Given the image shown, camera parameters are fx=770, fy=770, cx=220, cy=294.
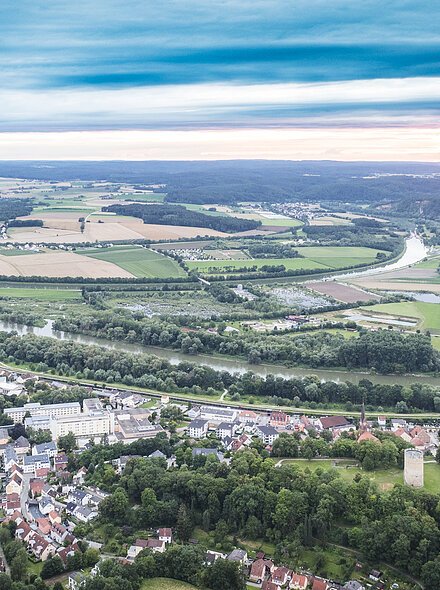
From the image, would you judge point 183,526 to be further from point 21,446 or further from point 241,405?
point 241,405

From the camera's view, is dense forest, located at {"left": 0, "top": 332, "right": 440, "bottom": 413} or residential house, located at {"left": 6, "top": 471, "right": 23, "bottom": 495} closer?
residential house, located at {"left": 6, "top": 471, "right": 23, "bottom": 495}

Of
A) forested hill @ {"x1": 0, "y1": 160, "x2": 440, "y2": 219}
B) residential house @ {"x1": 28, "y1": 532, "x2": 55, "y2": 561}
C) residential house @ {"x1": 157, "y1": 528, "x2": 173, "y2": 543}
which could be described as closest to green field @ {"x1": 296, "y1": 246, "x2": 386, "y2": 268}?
forested hill @ {"x1": 0, "y1": 160, "x2": 440, "y2": 219}

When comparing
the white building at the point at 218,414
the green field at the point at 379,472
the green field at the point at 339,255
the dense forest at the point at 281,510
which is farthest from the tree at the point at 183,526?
the green field at the point at 339,255

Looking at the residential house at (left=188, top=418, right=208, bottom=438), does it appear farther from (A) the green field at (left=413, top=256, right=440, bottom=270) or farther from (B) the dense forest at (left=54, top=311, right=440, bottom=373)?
(A) the green field at (left=413, top=256, right=440, bottom=270)

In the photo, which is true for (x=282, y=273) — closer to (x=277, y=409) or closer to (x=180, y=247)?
(x=180, y=247)

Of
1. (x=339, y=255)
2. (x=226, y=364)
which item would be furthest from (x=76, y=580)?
(x=339, y=255)

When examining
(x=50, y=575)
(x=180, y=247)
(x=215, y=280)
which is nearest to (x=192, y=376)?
(x=50, y=575)
